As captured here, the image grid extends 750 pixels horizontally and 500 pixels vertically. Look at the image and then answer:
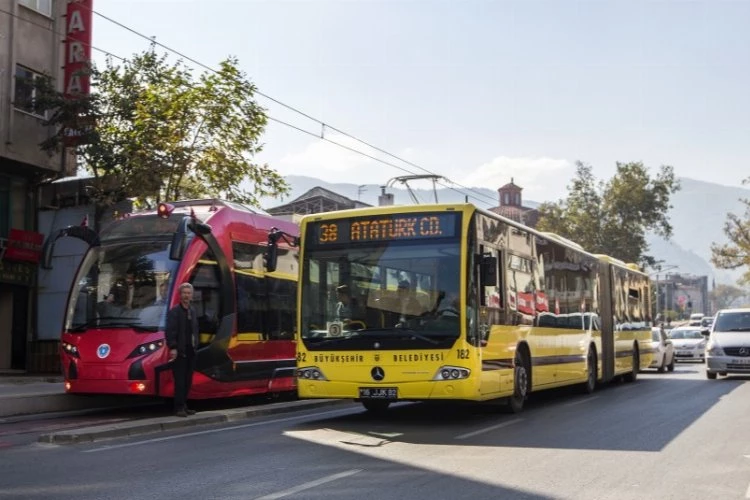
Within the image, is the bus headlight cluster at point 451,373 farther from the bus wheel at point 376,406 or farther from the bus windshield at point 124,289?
the bus windshield at point 124,289

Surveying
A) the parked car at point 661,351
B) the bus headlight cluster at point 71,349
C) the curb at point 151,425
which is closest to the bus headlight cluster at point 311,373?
the curb at point 151,425

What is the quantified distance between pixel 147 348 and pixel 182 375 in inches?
Answer: 36.2

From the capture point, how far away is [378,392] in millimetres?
11805

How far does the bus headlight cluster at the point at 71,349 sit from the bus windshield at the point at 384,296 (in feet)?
12.4

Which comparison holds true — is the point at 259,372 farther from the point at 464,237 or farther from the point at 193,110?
the point at 193,110

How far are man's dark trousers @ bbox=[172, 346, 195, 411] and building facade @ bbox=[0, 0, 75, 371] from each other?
1537cm

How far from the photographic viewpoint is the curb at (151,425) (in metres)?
10.3

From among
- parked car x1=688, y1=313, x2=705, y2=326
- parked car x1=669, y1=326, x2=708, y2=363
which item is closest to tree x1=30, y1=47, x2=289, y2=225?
parked car x1=669, y1=326, x2=708, y2=363

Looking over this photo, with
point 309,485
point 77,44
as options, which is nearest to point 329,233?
point 309,485

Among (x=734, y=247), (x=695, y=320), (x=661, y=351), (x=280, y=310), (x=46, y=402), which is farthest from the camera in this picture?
(x=695, y=320)

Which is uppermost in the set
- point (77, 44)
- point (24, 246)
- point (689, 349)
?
point (77, 44)

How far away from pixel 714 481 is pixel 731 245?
54.0 m

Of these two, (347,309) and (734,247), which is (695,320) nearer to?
(734,247)

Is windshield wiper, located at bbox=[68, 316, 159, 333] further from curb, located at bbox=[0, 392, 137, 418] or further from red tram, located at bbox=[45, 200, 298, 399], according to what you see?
curb, located at bbox=[0, 392, 137, 418]
